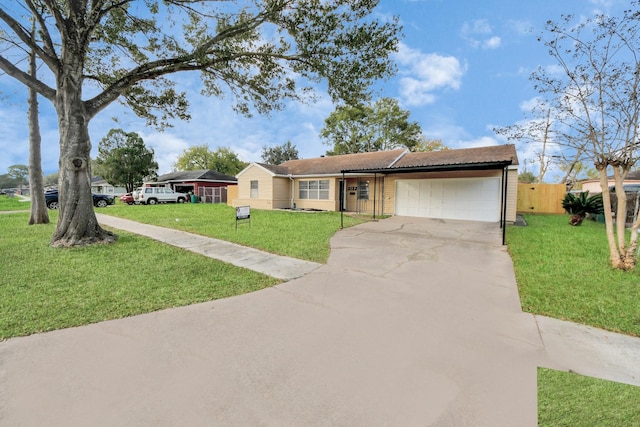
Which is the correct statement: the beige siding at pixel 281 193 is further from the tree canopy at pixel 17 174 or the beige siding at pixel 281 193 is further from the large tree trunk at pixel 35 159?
the tree canopy at pixel 17 174

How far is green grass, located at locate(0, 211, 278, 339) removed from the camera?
3.56 metres

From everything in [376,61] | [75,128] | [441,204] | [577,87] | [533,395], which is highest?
[376,61]

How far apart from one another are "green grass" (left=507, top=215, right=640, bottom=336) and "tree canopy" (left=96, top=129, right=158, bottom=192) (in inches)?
1524

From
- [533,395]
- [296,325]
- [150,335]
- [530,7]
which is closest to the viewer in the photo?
[533,395]

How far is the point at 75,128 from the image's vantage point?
24.6 ft

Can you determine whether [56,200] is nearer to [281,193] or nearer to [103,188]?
[281,193]

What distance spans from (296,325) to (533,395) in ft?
7.49

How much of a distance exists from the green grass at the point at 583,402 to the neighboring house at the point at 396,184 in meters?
7.79

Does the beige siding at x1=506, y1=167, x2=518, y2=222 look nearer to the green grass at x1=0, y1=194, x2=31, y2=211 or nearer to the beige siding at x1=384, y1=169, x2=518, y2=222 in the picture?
the beige siding at x1=384, y1=169, x2=518, y2=222

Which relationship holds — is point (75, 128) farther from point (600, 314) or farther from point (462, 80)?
point (462, 80)

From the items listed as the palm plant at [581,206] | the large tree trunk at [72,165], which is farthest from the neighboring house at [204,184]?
the palm plant at [581,206]

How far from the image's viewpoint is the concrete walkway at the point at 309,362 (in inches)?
79.9

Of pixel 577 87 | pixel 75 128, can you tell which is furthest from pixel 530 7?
pixel 75 128

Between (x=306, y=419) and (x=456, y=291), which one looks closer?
(x=306, y=419)
